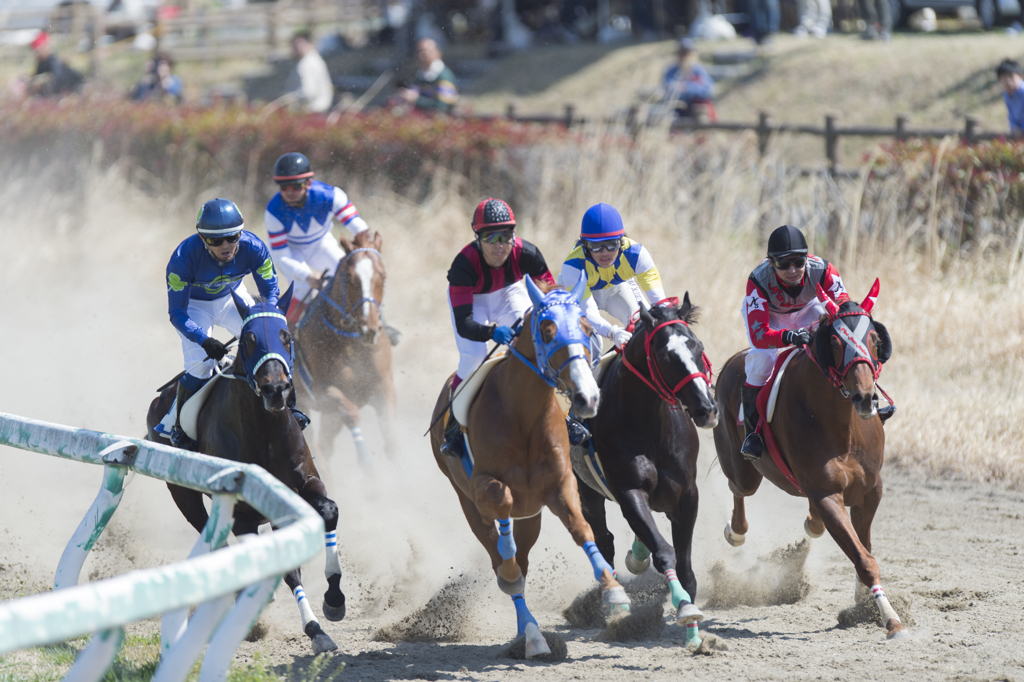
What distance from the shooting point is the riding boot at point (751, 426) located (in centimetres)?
598

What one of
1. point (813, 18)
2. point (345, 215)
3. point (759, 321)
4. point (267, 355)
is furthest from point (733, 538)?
point (813, 18)

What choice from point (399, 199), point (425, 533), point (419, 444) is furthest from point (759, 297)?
point (399, 199)

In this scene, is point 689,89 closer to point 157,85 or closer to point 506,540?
point 157,85

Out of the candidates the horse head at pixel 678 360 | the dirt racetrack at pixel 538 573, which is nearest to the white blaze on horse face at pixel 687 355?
the horse head at pixel 678 360

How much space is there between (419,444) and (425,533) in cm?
184

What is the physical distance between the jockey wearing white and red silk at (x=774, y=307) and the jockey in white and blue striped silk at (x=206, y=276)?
286cm

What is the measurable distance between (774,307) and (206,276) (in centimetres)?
338

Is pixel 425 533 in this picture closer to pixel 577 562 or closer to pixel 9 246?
pixel 577 562

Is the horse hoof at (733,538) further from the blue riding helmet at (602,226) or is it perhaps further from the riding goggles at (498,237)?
the riding goggles at (498,237)

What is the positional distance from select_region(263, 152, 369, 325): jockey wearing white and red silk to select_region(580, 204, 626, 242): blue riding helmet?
3061 mm

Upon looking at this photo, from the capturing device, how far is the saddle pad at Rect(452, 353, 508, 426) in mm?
5676

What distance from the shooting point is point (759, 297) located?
6.09 m

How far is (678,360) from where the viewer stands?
204 inches

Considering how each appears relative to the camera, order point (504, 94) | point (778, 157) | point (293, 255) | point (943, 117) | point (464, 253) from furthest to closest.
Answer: point (504, 94)
point (943, 117)
point (778, 157)
point (293, 255)
point (464, 253)
